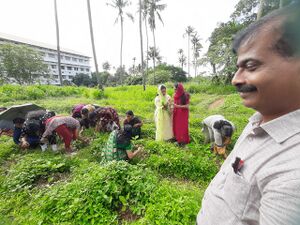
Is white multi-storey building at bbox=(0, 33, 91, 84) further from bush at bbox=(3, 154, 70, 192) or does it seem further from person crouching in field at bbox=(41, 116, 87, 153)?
bush at bbox=(3, 154, 70, 192)

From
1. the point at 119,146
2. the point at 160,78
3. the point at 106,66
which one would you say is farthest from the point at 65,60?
the point at 119,146

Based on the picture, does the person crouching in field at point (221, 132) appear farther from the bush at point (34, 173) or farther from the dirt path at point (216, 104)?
the dirt path at point (216, 104)

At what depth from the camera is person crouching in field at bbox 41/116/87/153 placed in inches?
179

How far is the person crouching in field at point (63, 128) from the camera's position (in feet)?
14.9

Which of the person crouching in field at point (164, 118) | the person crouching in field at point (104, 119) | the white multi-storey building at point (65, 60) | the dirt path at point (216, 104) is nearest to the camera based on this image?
the person crouching in field at point (164, 118)

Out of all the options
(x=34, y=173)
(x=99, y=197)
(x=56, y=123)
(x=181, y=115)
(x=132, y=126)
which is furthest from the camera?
(x=132, y=126)

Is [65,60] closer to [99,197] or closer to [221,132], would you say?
[221,132]

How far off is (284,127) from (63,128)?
4.61 metres

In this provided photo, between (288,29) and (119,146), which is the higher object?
(288,29)

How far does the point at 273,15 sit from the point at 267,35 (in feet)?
0.21

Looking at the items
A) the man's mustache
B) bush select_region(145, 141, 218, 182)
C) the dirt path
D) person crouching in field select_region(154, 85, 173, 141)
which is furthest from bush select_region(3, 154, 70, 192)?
the dirt path

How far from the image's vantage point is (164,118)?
16.6 feet

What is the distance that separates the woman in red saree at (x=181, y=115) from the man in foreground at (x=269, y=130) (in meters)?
4.00

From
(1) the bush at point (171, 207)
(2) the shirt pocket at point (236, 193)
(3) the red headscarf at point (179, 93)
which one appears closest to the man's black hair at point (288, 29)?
(2) the shirt pocket at point (236, 193)
